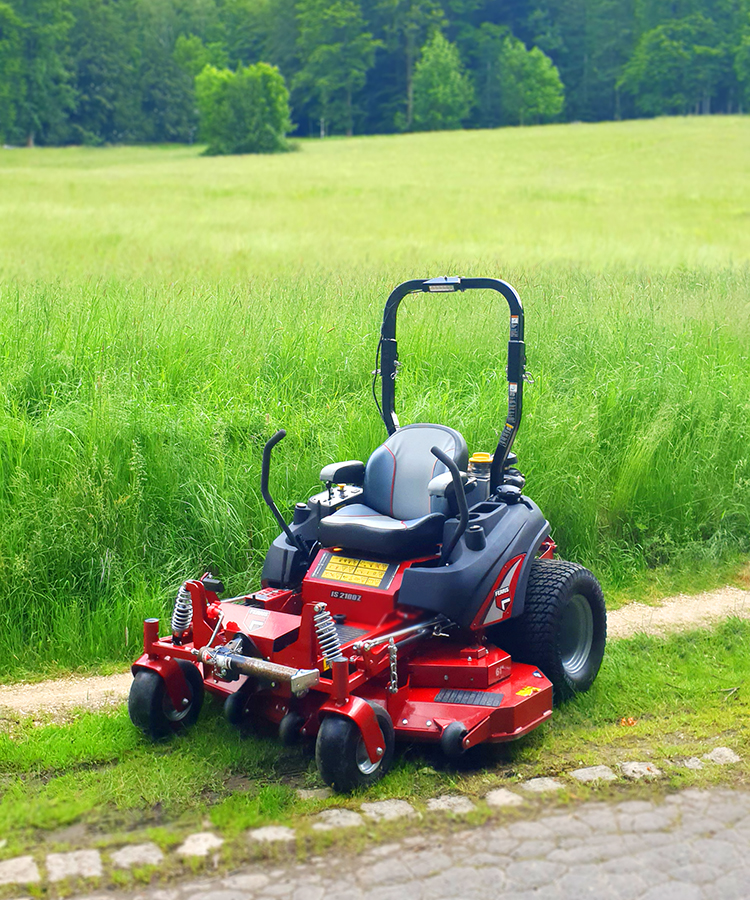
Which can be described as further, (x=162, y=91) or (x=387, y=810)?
(x=162, y=91)

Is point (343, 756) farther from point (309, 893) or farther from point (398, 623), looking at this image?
point (398, 623)

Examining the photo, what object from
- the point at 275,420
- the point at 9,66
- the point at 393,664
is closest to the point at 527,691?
the point at 393,664

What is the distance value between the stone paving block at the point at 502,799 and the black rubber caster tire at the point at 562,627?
0.83m

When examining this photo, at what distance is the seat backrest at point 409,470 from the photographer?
15.4ft

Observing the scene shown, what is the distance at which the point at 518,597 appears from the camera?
4590 millimetres

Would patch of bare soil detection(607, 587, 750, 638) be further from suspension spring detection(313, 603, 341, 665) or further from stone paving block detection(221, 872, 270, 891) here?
stone paving block detection(221, 872, 270, 891)

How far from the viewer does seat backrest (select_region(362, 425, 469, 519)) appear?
4.68 meters

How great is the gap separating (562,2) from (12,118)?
5314 centimetres

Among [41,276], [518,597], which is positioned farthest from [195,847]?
[41,276]

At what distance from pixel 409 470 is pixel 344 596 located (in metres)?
0.69

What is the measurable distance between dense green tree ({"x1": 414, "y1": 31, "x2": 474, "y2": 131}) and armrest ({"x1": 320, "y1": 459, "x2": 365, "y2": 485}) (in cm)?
7953

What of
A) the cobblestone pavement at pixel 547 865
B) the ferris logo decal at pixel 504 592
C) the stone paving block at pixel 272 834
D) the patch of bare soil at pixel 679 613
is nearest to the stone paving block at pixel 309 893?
the cobblestone pavement at pixel 547 865

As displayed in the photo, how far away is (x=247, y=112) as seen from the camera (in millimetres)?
60844

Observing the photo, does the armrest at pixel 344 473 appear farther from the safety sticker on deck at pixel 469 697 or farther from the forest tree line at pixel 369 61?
the forest tree line at pixel 369 61
